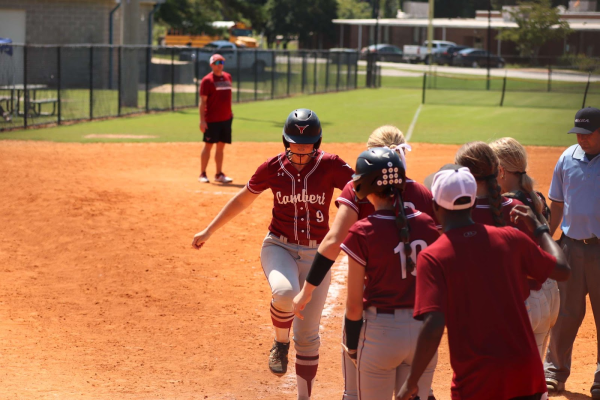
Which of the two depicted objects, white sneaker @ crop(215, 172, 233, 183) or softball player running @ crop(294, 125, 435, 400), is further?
white sneaker @ crop(215, 172, 233, 183)

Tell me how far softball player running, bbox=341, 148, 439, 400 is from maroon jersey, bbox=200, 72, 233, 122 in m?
9.93

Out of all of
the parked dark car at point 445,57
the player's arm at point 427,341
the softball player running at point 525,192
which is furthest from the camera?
the parked dark car at point 445,57

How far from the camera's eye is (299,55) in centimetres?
3878

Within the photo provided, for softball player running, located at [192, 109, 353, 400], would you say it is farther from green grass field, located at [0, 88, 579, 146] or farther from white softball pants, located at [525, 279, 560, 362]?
green grass field, located at [0, 88, 579, 146]

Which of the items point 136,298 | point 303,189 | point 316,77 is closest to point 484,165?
point 303,189

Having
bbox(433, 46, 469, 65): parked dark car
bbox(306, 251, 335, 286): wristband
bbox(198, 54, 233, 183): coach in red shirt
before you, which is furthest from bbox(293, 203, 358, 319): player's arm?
bbox(433, 46, 469, 65): parked dark car

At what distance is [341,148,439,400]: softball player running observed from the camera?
12.6 feet

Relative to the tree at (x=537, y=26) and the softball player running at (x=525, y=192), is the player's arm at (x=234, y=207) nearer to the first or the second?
the softball player running at (x=525, y=192)

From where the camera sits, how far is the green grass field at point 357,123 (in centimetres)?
2097

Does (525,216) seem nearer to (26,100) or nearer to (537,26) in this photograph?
(26,100)

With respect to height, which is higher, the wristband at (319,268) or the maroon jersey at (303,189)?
the maroon jersey at (303,189)

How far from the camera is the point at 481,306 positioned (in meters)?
3.33

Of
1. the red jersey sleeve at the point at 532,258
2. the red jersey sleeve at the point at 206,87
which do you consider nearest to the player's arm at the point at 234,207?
the red jersey sleeve at the point at 532,258

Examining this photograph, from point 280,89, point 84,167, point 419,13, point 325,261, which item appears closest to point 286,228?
point 325,261
